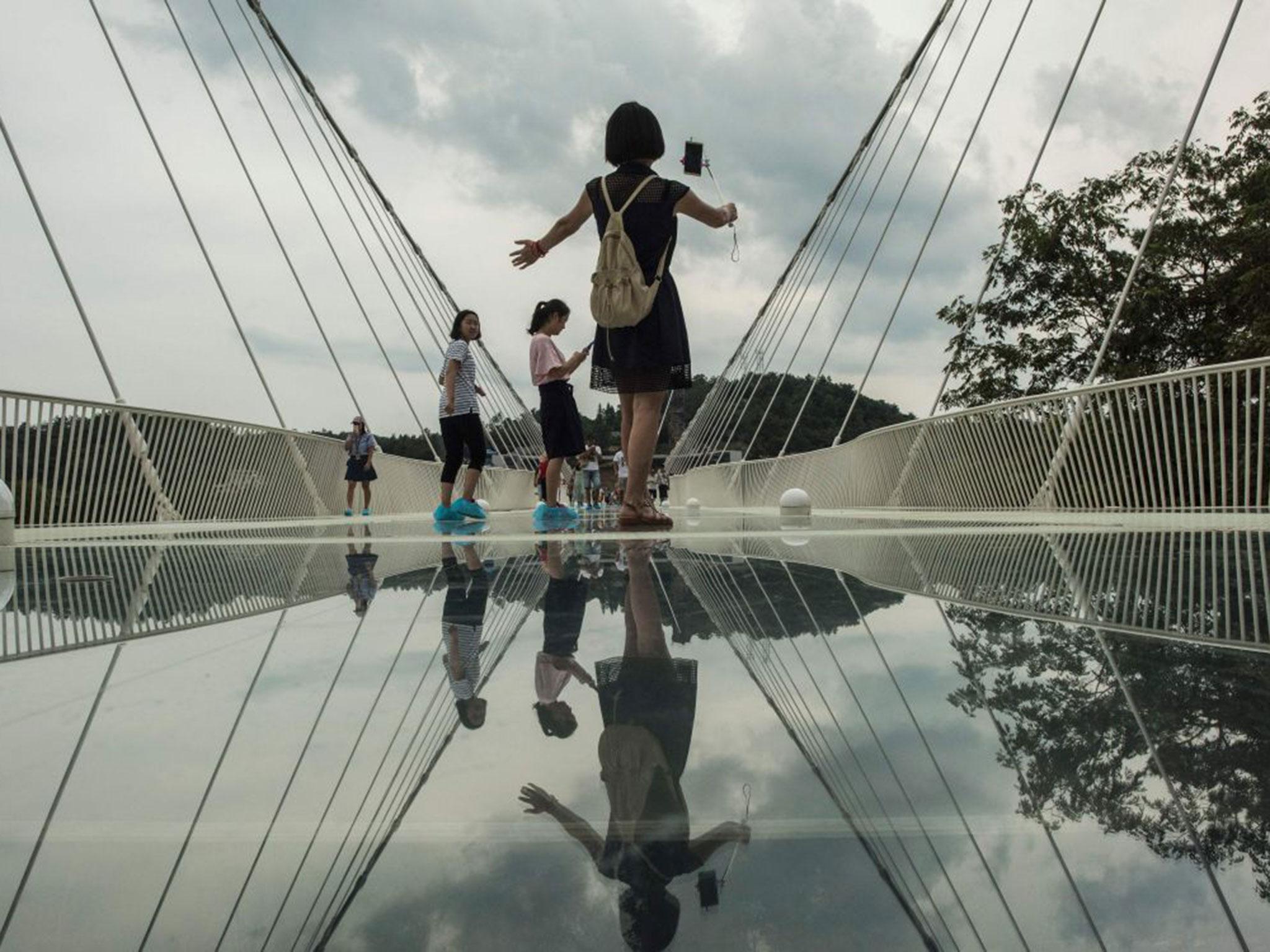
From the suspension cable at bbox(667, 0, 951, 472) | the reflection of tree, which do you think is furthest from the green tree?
the reflection of tree

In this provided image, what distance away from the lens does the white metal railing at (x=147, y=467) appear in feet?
28.2

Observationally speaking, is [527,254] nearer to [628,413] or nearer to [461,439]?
[628,413]

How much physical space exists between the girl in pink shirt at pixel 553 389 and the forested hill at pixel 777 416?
24.7 metres

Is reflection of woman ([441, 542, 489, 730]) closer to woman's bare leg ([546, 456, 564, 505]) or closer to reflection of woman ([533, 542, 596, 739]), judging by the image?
reflection of woman ([533, 542, 596, 739])

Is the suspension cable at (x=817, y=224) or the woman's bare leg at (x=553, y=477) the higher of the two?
the suspension cable at (x=817, y=224)

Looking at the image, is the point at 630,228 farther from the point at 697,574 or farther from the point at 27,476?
the point at 27,476

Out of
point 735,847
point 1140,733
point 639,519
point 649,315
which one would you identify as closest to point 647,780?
point 735,847

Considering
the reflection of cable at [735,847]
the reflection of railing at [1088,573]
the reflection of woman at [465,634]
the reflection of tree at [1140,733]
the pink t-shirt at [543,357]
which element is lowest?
the reflection of woman at [465,634]

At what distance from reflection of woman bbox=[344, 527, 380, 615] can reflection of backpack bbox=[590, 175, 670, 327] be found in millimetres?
1483

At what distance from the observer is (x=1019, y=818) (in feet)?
2.40

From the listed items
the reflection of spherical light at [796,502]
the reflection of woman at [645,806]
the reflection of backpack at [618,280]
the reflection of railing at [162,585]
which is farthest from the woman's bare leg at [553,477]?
the reflection of woman at [645,806]

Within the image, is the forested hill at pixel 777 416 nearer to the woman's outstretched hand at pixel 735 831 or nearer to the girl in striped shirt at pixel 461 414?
the girl in striped shirt at pixel 461 414

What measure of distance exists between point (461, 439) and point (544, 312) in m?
1.20

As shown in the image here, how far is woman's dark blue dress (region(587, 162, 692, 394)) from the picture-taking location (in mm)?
4945
